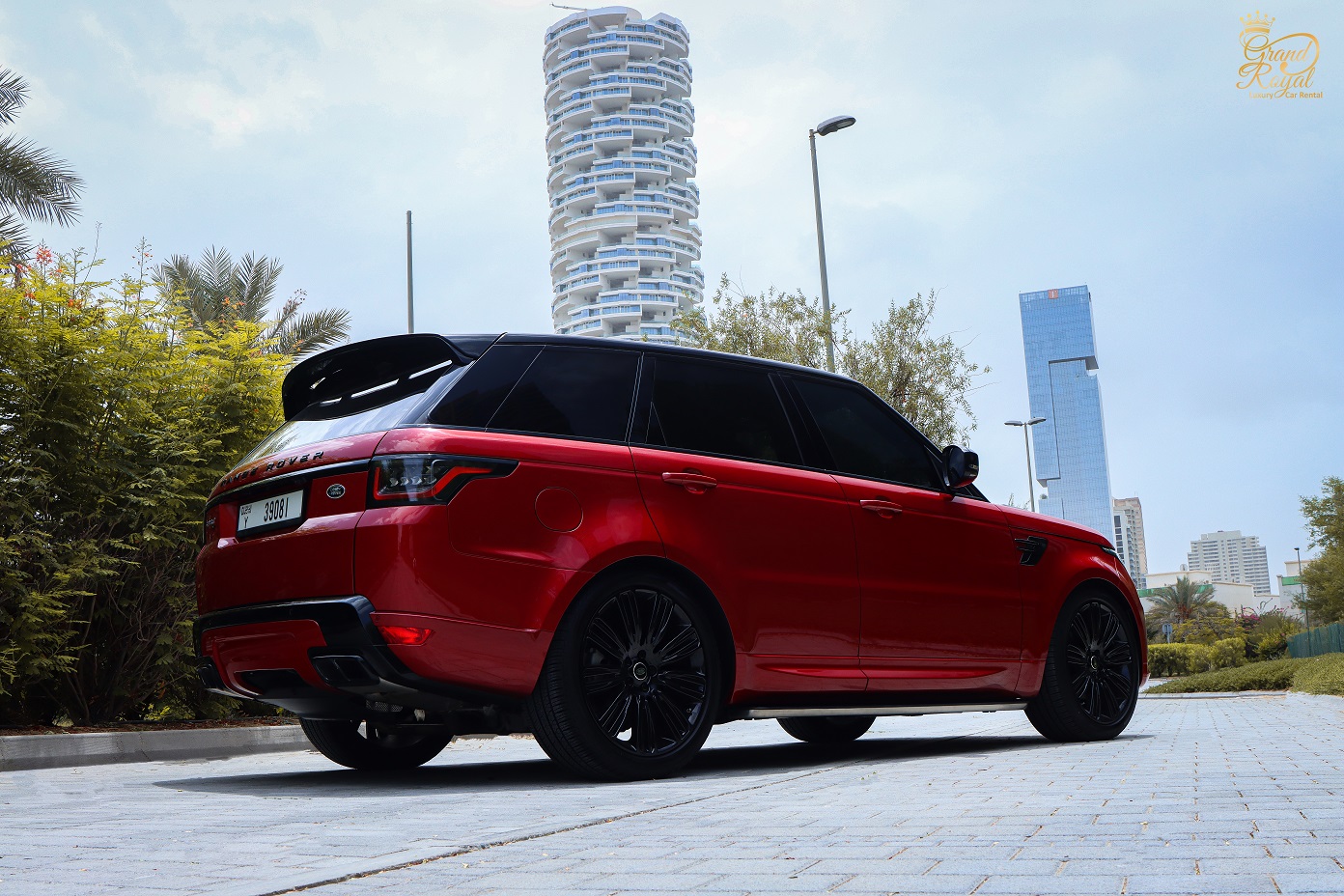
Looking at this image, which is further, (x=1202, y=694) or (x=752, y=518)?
(x=1202, y=694)

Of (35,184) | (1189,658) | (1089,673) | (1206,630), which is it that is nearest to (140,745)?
(1089,673)

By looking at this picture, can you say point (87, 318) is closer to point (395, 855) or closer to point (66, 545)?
point (66, 545)

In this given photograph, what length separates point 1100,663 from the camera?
24.3 feet

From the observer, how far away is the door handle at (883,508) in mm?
6250

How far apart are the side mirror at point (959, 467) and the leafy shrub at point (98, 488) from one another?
5.39 meters

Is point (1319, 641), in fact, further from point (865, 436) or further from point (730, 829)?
point (730, 829)

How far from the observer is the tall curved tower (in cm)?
15488

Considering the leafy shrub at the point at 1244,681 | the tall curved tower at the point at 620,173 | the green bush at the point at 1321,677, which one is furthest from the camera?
the tall curved tower at the point at 620,173

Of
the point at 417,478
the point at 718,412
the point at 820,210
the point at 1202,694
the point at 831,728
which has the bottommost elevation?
the point at 1202,694

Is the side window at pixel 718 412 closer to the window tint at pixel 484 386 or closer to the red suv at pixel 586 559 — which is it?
the red suv at pixel 586 559

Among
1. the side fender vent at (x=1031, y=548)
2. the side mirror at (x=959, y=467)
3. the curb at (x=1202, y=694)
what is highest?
the side mirror at (x=959, y=467)

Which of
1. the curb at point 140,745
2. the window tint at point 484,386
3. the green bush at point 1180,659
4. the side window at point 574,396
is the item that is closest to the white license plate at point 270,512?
the window tint at point 484,386

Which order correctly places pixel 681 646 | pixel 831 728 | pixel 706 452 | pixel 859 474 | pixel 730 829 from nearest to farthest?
pixel 730 829
pixel 681 646
pixel 706 452
pixel 859 474
pixel 831 728

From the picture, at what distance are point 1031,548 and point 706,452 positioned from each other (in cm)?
235
